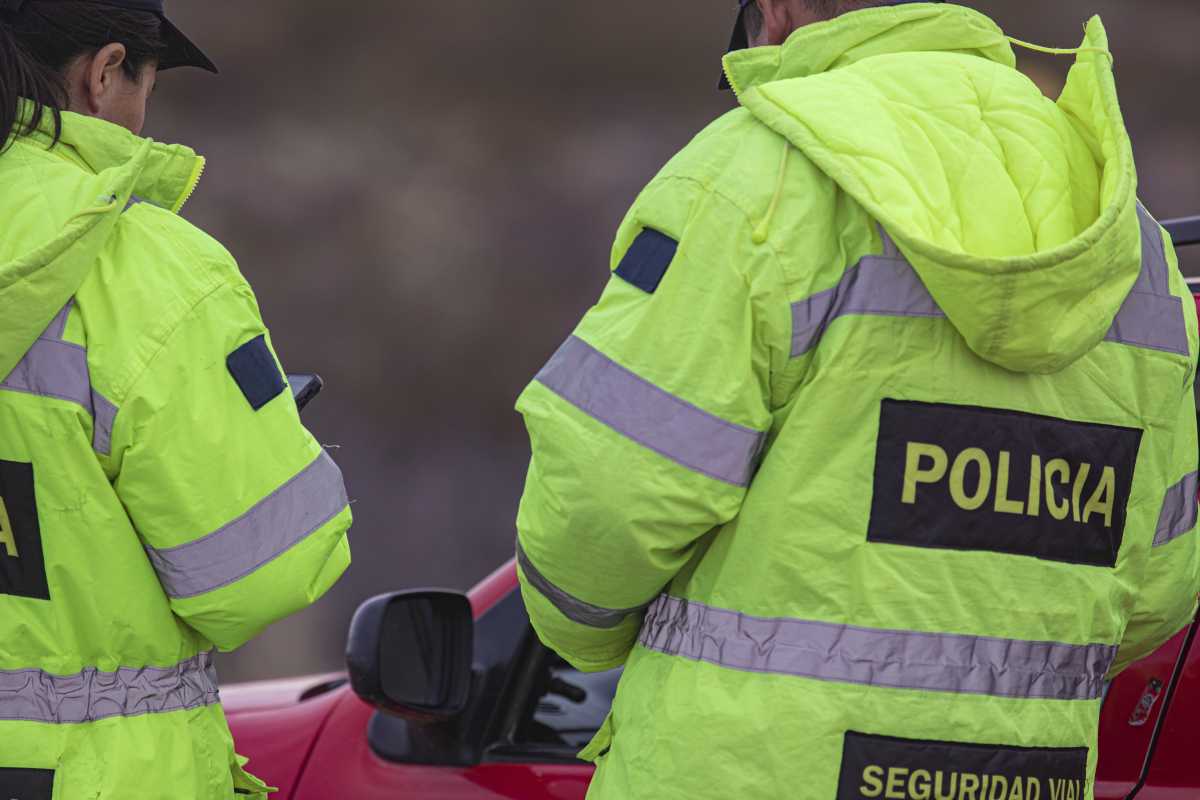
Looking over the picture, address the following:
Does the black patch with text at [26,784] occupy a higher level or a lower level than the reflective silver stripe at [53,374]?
lower

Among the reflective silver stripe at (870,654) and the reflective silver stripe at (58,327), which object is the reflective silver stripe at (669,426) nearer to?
the reflective silver stripe at (870,654)

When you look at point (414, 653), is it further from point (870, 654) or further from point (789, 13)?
point (789, 13)

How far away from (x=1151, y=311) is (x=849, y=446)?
452mm

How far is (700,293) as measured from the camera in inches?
70.1

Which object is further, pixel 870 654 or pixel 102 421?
pixel 102 421

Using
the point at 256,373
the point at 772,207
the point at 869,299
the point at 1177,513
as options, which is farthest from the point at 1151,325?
the point at 256,373

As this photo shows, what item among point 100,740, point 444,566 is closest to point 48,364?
point 100,740

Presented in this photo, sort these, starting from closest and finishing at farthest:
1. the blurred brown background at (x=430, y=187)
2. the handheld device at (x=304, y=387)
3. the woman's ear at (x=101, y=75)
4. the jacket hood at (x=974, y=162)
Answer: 1. the jacket hood at (x=974, y=162)
2. the woman's ear at (x=101, y=75)
3. the handheld device at (x=304, y=387)
4. the blurred brown background at (x=430, y=187)

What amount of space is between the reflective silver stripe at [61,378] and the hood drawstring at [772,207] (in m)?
0.83

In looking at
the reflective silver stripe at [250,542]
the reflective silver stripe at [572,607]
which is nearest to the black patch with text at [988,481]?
the reflective silver stripe at [572,607]

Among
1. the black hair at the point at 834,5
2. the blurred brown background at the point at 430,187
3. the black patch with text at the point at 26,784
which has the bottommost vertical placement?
the blurred brown background at the point at 430,187

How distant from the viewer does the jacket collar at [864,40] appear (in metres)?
1.96

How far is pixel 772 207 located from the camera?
69.9 inches

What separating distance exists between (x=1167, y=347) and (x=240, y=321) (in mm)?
1183
